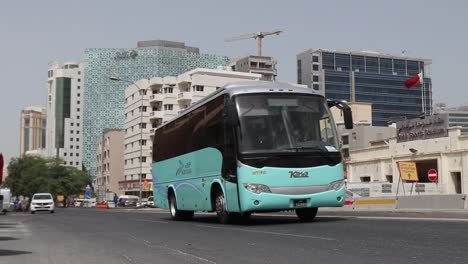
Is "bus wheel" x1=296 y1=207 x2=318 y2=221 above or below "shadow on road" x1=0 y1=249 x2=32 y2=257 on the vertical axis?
above

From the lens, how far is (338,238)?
10.8 meters

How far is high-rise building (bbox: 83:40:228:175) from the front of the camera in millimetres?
162125

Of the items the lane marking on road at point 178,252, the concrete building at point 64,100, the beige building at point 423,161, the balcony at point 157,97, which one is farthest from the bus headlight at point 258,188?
the concrete building at point 64,100

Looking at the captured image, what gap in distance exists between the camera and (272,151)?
51.0ft

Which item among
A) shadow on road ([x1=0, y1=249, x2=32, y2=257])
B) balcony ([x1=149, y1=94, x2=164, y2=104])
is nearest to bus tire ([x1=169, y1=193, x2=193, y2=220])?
shadow on road ([x1=0, y1=249, x2=32, y2=257])

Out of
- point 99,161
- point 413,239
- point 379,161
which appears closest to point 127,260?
point 413,239

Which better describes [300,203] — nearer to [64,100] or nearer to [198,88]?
[198,88]

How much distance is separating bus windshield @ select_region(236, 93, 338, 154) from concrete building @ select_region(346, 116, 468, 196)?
36532mm

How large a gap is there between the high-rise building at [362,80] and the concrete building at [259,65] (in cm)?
2040

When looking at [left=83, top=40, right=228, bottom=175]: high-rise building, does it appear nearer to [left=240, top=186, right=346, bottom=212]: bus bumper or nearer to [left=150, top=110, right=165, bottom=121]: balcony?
[left=150, top=110, right=165, bottom=121]: balcony

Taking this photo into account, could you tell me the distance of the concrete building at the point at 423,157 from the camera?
5681 cm

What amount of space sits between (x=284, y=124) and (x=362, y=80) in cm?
17671

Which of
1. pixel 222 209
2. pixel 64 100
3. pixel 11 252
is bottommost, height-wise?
pixel 11 252

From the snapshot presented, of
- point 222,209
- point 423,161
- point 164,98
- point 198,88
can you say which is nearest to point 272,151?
point 222,209
